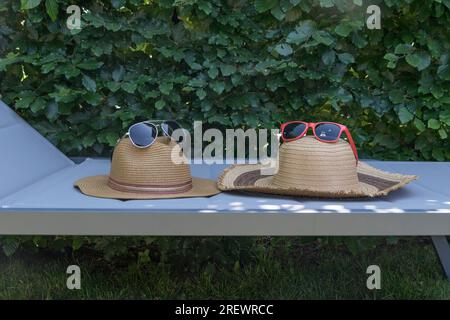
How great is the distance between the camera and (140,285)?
3146mm

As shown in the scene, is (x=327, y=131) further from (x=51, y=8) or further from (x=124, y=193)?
(x=51, y=8)

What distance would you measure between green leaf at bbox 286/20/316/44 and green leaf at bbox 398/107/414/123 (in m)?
0.61

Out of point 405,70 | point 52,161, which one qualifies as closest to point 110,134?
point 52,161

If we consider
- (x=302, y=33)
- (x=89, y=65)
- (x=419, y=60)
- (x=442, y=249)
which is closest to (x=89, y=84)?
(x=89, y=65)

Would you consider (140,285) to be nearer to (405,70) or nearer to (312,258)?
(312,258)

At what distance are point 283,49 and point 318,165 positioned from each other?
105 cm

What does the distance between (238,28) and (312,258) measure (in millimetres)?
1461

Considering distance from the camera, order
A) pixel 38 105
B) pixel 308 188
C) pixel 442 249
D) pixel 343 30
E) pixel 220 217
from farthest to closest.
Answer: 1. pixel 38 105
2. pixel 343 30
3. pixel 442 249
4. pixel 308 188
5. pixel 220 217

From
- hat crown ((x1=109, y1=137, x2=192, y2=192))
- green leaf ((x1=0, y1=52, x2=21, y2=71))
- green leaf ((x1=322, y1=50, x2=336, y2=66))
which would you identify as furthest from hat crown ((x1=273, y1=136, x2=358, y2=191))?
green leaf ((x1=0, y1=52, x2=21, y2=71))

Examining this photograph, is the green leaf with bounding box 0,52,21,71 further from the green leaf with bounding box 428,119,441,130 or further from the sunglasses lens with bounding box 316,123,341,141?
the green leaf with bounding box 428,119,441,130

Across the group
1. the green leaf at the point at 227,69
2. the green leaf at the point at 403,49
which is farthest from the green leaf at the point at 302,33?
the green leaf at the point at 403,49

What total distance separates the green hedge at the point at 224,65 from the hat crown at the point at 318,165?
90cm

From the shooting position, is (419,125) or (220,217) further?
(419,125)

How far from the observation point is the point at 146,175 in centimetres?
213
